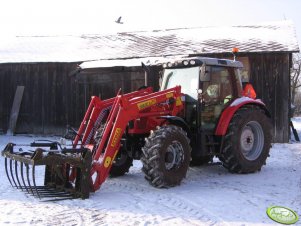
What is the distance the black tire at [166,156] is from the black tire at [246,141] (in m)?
1.19

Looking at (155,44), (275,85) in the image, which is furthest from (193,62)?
(155,44)

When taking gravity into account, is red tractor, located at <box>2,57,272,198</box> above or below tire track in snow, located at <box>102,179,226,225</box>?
above

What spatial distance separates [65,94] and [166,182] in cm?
1091

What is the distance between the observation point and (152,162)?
21.5 feet

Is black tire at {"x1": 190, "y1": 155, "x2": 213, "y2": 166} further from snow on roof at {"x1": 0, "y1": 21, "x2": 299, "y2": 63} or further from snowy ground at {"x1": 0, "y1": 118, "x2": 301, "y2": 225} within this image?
snow on roof at {"x1": 0, "y1": 21, "x2": 299, "y2": 63}

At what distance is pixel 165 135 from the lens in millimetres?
6703

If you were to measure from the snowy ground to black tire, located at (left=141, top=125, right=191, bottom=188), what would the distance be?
203 millimetres

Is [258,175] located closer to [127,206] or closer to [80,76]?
[127,206]

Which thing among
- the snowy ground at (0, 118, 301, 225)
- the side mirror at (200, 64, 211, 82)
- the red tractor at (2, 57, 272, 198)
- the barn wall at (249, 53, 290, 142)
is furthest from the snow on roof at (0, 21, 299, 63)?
the snowy ground at (0, 118, 301, 225)

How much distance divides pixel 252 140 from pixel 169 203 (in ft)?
10.4

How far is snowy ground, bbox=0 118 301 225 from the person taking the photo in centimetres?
530

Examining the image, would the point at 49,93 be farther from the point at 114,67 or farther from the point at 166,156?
the point at 166,156

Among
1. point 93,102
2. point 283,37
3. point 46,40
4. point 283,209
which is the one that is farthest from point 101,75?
point 283,209

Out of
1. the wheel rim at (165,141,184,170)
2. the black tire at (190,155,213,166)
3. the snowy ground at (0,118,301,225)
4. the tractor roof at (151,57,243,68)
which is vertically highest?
the tractor roof at (151,57,243,68)
